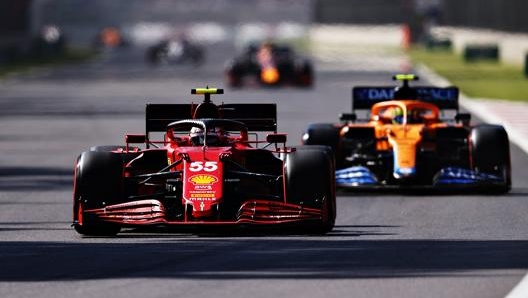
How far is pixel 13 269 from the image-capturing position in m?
12.9

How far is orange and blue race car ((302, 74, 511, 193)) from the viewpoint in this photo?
789 inches

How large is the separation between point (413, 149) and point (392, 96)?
1.85 m

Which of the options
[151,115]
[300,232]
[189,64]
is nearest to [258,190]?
[300,232]

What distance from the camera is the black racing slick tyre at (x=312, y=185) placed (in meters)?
15.5

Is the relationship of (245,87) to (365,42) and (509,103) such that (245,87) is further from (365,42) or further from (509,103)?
(365,42)

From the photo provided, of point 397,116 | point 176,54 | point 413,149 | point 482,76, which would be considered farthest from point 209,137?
point 176,54

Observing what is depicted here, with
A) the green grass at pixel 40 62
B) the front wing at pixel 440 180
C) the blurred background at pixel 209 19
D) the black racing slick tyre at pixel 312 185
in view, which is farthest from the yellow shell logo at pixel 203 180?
the blurred background at pixel 209 19

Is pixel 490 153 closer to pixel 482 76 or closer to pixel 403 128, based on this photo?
pixel 403 128

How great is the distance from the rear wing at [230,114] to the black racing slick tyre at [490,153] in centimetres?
317

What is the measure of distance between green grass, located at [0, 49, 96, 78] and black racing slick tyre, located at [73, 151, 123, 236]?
52036mm

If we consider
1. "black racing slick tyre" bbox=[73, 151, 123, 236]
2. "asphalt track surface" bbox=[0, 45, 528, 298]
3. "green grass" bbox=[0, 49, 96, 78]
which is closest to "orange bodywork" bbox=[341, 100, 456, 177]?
"asphalt track surface" bbox=[0, 45, 528, 298]

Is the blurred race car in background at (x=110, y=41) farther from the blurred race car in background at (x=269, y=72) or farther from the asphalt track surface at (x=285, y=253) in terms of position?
the asphalt track surface at (x=285, y=253)

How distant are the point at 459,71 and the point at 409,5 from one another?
242 ft

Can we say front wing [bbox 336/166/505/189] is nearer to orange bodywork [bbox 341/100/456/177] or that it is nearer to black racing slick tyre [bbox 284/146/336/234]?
orange bodywork [bbox 341/100/456/177]
